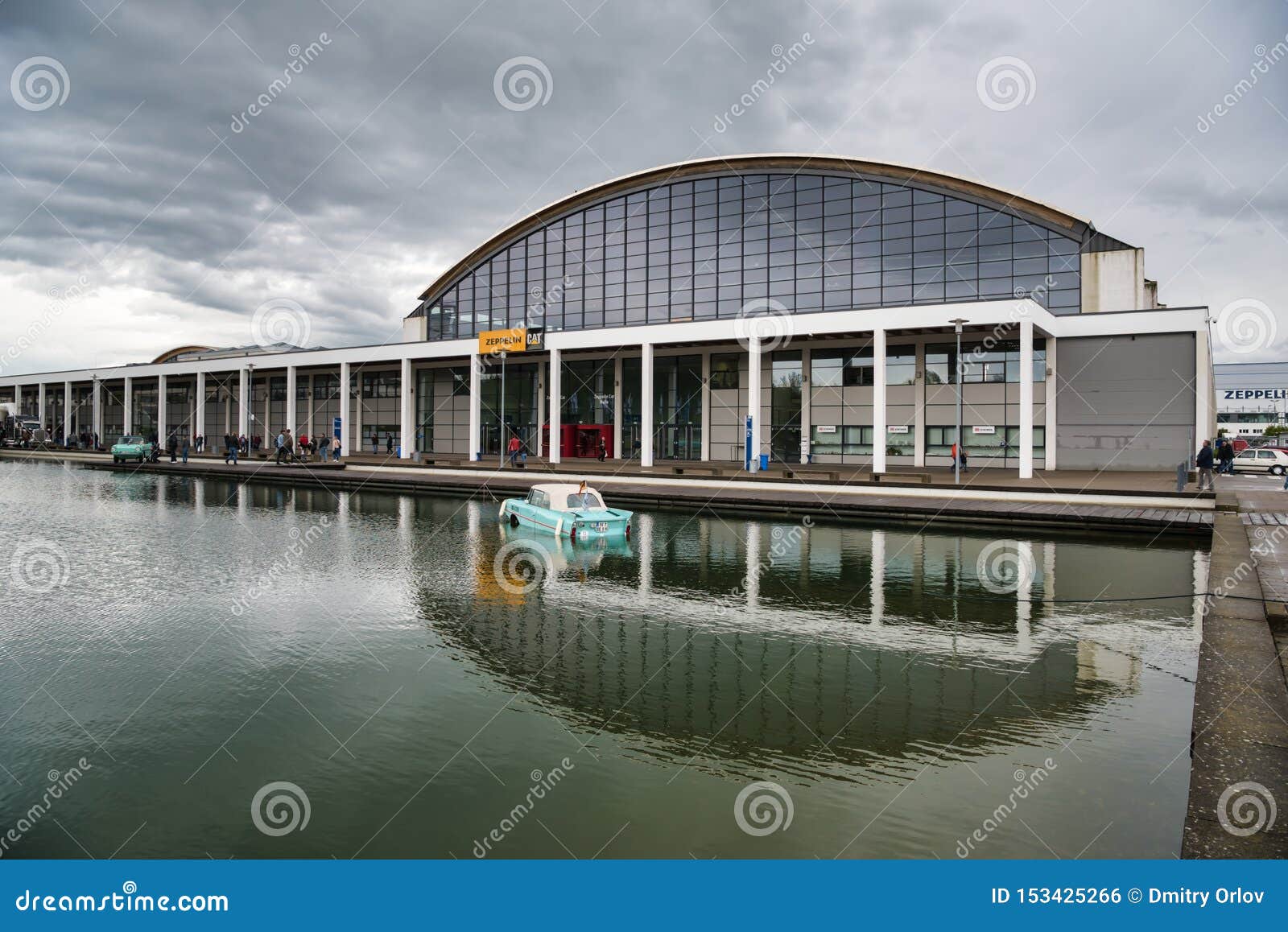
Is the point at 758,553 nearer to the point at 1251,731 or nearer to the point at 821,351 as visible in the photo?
the point at 1251,731

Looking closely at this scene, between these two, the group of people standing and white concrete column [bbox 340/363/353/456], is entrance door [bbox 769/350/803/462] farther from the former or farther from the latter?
white concrete column [bbox 340/363/353/456]

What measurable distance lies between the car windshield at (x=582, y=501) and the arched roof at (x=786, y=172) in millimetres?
29967

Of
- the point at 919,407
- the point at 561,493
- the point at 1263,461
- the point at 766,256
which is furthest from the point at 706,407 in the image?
the point at 1263,461

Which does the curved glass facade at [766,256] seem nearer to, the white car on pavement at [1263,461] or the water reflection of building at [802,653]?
the white car on pavement at [1263,461]

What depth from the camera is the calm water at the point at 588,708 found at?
5719 millimetres

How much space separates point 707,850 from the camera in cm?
542

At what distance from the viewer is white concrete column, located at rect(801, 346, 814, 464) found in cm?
4406

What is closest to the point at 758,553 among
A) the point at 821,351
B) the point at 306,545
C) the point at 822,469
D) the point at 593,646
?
the point at 593,646

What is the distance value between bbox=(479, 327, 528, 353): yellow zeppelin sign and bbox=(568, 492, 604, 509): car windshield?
26438 millimetres

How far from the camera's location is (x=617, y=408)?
164ft

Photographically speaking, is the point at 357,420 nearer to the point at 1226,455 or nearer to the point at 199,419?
the point at 199,419

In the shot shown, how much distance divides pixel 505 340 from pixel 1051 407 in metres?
28.6

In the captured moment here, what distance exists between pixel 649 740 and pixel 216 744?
3.75m

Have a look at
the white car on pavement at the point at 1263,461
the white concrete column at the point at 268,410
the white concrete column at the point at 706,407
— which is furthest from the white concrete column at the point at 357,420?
the white car on pavement at the point at 1263,461
